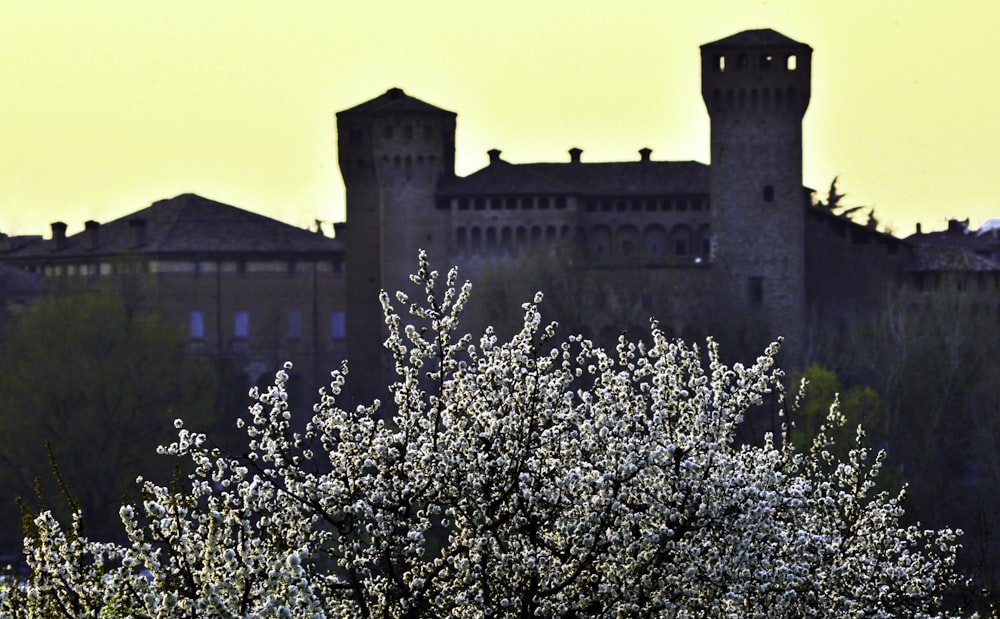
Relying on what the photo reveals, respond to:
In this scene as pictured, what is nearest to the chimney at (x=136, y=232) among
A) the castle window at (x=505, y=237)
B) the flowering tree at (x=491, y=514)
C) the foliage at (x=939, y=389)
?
the castle window at (x=505, y=237)

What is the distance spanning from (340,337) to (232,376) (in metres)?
5.90

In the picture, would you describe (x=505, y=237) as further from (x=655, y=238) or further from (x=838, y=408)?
(x=838, y=408)

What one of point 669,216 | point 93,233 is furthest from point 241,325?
point 669,216

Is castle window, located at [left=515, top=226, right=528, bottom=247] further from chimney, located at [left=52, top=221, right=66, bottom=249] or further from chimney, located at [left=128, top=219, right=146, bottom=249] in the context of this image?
chimney, located at [left=52, top=221, right=66, bottom=249]

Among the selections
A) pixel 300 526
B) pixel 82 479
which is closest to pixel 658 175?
pixel 82 479

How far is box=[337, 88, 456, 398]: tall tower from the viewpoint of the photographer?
59.3 meters

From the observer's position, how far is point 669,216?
5984 centimetres

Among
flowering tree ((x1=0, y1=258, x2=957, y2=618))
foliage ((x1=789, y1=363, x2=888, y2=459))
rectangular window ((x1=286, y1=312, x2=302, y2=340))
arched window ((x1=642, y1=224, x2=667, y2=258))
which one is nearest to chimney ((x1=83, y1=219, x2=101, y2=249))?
rectangular window ((x1=286, y1=312, x2=302, y2=340))

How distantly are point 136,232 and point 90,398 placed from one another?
916 inches

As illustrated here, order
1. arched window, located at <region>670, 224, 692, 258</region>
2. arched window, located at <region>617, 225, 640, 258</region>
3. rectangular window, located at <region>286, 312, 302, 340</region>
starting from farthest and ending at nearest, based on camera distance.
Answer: rectangular window, located at <region>286, 312, 302, 340</region>
arched window, located at <region>670, 224, 692, 258</region>
arched window, located at <region>617, 225, 640, 258</region>

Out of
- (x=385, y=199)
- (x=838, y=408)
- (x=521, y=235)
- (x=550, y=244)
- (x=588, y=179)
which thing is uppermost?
(x=588, y=179)

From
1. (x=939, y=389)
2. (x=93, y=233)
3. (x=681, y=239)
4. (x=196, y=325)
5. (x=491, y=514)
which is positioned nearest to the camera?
(x=491, y=514)

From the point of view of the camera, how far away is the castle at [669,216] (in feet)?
182

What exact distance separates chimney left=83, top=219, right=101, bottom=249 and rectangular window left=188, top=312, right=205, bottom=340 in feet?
15.3
